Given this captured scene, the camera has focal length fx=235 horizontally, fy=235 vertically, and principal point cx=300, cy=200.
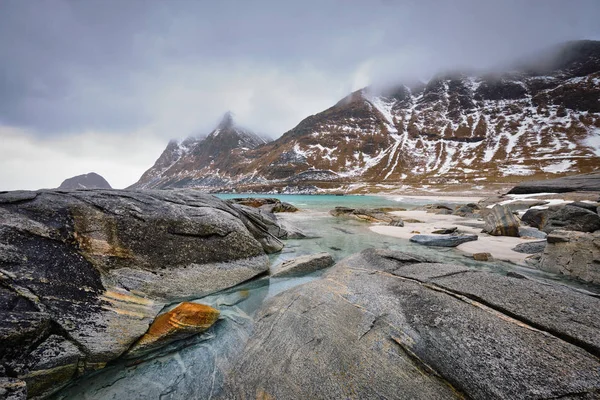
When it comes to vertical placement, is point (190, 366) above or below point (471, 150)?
below

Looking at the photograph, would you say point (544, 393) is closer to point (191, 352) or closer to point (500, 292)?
point (500, 292)

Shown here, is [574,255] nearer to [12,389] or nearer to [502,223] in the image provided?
[502,223]

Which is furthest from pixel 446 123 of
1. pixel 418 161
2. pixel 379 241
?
pixel 379 241

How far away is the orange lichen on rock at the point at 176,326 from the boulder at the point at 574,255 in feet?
44.9

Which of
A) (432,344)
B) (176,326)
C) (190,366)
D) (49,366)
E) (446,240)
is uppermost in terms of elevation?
(49,366)

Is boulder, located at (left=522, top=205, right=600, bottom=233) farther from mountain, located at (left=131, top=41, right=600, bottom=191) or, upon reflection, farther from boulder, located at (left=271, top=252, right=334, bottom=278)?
mountain, located at (left=131, top=41, right=600, bottom=191)

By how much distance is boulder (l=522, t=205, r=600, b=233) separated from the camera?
44.4 ft

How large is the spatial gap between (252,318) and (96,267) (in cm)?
471

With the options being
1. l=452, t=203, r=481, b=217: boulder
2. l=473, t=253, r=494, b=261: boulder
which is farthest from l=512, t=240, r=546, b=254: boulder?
l=452, t=203, r=481, b=217: boulder

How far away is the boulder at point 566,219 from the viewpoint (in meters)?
13.5

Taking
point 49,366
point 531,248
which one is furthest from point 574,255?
point 49,366

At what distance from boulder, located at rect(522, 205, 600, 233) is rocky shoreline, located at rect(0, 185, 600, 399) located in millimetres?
6842

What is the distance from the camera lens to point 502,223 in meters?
16.8

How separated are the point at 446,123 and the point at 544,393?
23388 centimetres
